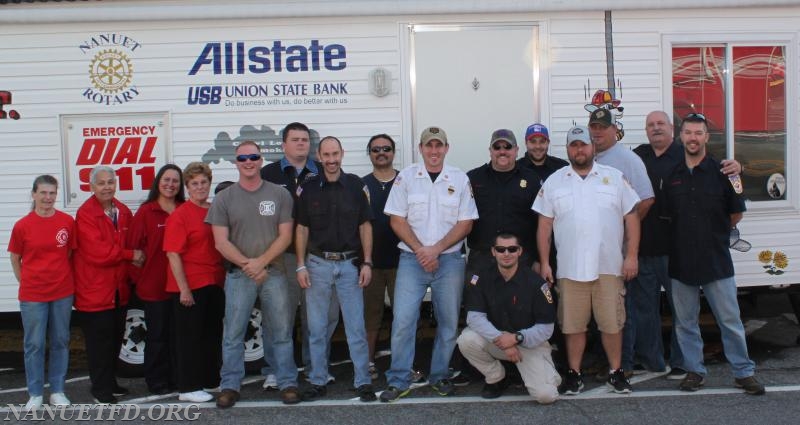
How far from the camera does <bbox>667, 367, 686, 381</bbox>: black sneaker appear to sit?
5.24 meters

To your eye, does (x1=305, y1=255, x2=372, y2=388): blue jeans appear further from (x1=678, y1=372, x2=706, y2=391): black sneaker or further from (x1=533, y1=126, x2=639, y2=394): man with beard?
(x1=678, y1=372, x2=706, y2=391): black sneaker

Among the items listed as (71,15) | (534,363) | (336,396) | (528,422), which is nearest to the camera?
(528,422)

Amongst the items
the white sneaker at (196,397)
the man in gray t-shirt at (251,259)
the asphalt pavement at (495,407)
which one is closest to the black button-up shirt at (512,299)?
the asphalt pavement at (495,407)

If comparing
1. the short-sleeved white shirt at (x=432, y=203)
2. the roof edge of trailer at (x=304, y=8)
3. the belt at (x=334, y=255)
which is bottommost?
the belt at (x=334, y=255)

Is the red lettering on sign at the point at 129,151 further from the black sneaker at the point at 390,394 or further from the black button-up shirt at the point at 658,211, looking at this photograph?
the black button-up shirt at the point at 658,211

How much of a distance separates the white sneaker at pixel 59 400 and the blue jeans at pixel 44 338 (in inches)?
1.1

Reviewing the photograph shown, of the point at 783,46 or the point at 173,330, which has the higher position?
the point at 783,46

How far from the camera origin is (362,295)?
5.02 m

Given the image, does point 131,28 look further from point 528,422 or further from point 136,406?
point 528,422

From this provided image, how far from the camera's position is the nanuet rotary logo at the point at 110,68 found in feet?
18.7

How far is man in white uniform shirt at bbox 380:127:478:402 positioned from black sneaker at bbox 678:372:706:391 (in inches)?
62.2

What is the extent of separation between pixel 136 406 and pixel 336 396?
1.35 meters

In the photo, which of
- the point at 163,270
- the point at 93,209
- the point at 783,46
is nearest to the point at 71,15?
the point at 93,209

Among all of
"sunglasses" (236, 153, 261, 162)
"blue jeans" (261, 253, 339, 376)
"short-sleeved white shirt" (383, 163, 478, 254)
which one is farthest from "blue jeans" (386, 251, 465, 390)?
"sunglasses" (236, 153, 261, 162)
